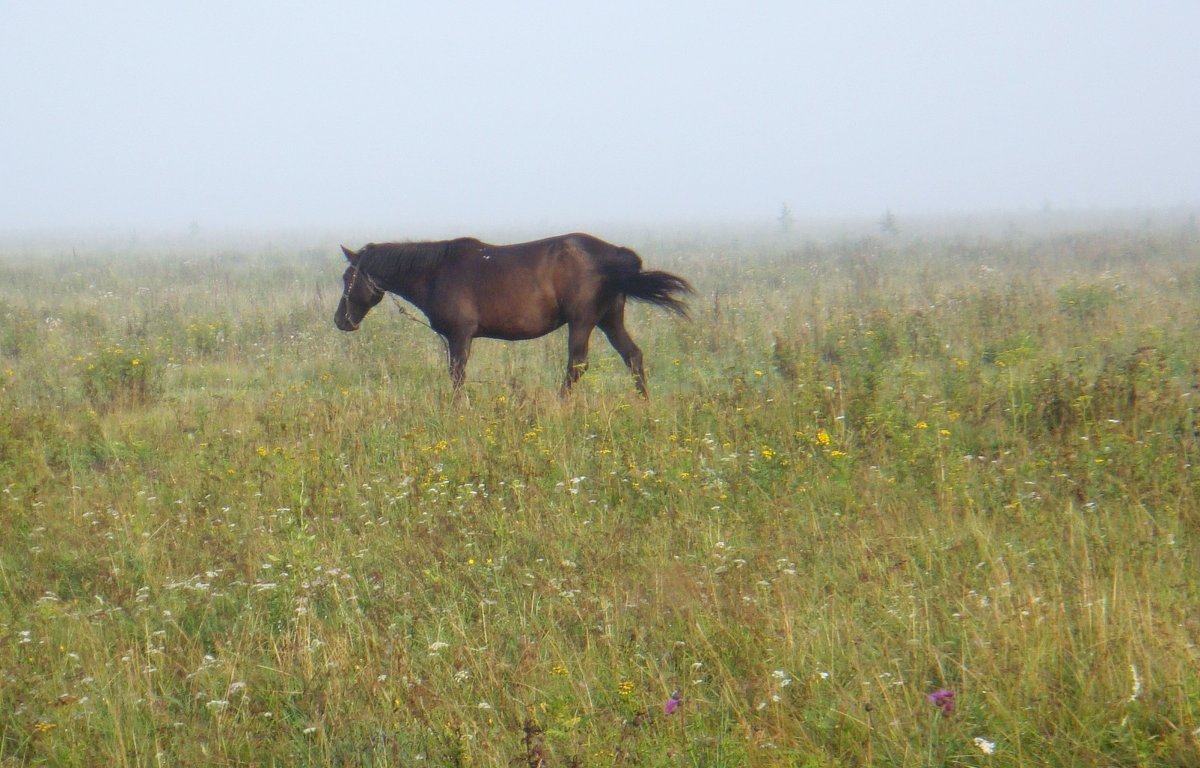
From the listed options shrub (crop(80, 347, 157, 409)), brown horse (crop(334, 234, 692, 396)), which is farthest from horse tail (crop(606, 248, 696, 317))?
shrub (crop(80, 347, 157, 409))

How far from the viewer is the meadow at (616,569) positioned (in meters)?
3.05

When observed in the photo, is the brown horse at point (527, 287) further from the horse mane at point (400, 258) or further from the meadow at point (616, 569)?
the meadow at point (616, 569)

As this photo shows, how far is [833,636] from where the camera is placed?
11.8 ft

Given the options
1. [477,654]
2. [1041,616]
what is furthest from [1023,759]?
[477,654]

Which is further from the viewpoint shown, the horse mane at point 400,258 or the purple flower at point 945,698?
the horse mane at point 400,258

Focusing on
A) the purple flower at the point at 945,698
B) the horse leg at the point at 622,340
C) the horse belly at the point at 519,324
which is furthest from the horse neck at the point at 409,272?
the purple flower at the point at 945,698

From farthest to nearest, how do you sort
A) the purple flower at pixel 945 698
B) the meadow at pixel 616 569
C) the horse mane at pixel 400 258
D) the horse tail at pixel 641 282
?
the horse mane at pixel 400 258 < the horse tail at pixel 641 282 < the meadow at pixel 616 569 < the purple flower at pixel 945 698

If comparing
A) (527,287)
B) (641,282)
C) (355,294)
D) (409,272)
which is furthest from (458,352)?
(641,282)

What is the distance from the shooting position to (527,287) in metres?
9.09

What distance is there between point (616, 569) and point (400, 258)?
575 cm

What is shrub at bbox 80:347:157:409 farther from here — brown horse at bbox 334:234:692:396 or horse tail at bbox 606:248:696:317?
horse tail at bbox 606:248:696:317

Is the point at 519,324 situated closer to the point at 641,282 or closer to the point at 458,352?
the point at 458,352

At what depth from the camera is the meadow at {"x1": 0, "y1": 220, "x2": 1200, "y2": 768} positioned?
10.0 feet

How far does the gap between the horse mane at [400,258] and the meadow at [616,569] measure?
1124 millimetres
